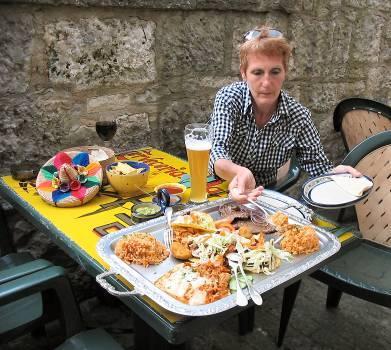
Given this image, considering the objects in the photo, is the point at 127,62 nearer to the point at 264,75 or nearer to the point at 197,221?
the point at 264,75

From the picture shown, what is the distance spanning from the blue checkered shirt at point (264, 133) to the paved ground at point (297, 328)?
737mm

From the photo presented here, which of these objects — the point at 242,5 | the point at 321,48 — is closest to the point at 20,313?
the point at 242,5

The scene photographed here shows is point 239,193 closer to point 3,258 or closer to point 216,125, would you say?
point 216,125

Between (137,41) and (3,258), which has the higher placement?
(137,41)

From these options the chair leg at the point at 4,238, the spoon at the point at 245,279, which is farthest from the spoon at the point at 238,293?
the chair leg at the point at 4,238

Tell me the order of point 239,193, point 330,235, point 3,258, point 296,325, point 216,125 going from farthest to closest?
point 296,325 → point 216,125 → point 3,258 → point 239,193 → point 330,235

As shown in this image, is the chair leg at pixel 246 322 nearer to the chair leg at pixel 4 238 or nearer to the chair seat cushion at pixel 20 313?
the chair seat cushion at pixel 20 313

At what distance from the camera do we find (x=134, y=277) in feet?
3.53

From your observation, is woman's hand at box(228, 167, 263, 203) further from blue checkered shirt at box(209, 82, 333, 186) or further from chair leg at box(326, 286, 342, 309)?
chair leg at box(326, 286, 342, 309)

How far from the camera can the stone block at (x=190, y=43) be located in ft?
8.04

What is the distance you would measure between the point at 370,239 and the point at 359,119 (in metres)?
1.27

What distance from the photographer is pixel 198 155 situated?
5.21 feet

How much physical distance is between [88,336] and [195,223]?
1.72ft

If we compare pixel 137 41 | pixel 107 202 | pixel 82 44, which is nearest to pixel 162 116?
pixel 137 41
